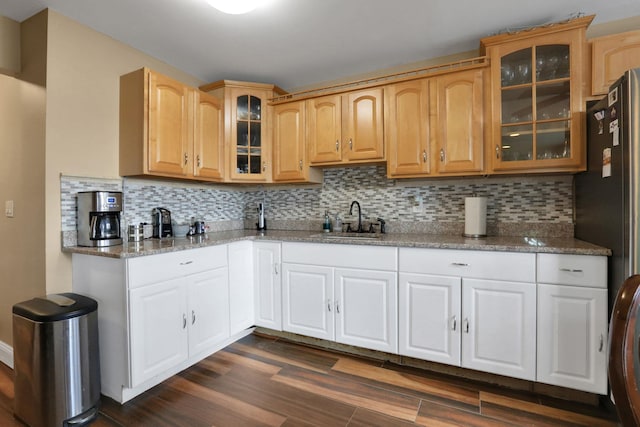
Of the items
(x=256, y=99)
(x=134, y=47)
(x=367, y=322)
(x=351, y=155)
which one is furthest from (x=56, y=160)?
(x=367, y=322)

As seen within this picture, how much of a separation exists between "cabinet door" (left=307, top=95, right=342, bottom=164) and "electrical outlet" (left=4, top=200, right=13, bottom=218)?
223cm

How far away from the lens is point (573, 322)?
1719 millimetres

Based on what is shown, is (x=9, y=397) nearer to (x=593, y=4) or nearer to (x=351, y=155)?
(x=351, y=155)

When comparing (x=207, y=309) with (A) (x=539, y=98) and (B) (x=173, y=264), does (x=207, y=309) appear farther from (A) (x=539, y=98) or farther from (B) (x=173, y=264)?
(A) (x=539, y=98)

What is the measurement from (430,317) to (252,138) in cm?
A: 219

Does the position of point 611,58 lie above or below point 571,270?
above

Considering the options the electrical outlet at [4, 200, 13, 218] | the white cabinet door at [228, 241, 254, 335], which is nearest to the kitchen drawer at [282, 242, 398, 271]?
the white cabinet door at [228, 241, 254, 335]

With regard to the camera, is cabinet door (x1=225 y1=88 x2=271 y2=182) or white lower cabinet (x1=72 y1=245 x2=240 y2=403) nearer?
white lower cabinet (x1=72 y1=245 x2=240 y2=403)

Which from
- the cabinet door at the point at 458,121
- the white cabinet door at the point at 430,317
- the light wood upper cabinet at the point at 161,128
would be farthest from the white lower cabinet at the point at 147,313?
the cabinet door at the point at 458,121

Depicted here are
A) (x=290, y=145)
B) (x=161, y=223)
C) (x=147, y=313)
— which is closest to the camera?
(x=147, y=313)

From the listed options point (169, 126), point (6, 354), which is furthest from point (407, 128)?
point (6, 354)

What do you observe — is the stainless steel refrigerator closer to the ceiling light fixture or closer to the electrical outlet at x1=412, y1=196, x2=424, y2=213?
the electrical outlet at x1=412, y1=196, x2=424, y2=213

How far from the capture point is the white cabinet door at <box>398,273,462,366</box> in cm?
198

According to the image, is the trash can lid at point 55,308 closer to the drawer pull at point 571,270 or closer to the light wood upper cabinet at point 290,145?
the light wood upper cabinet at point 290,145
